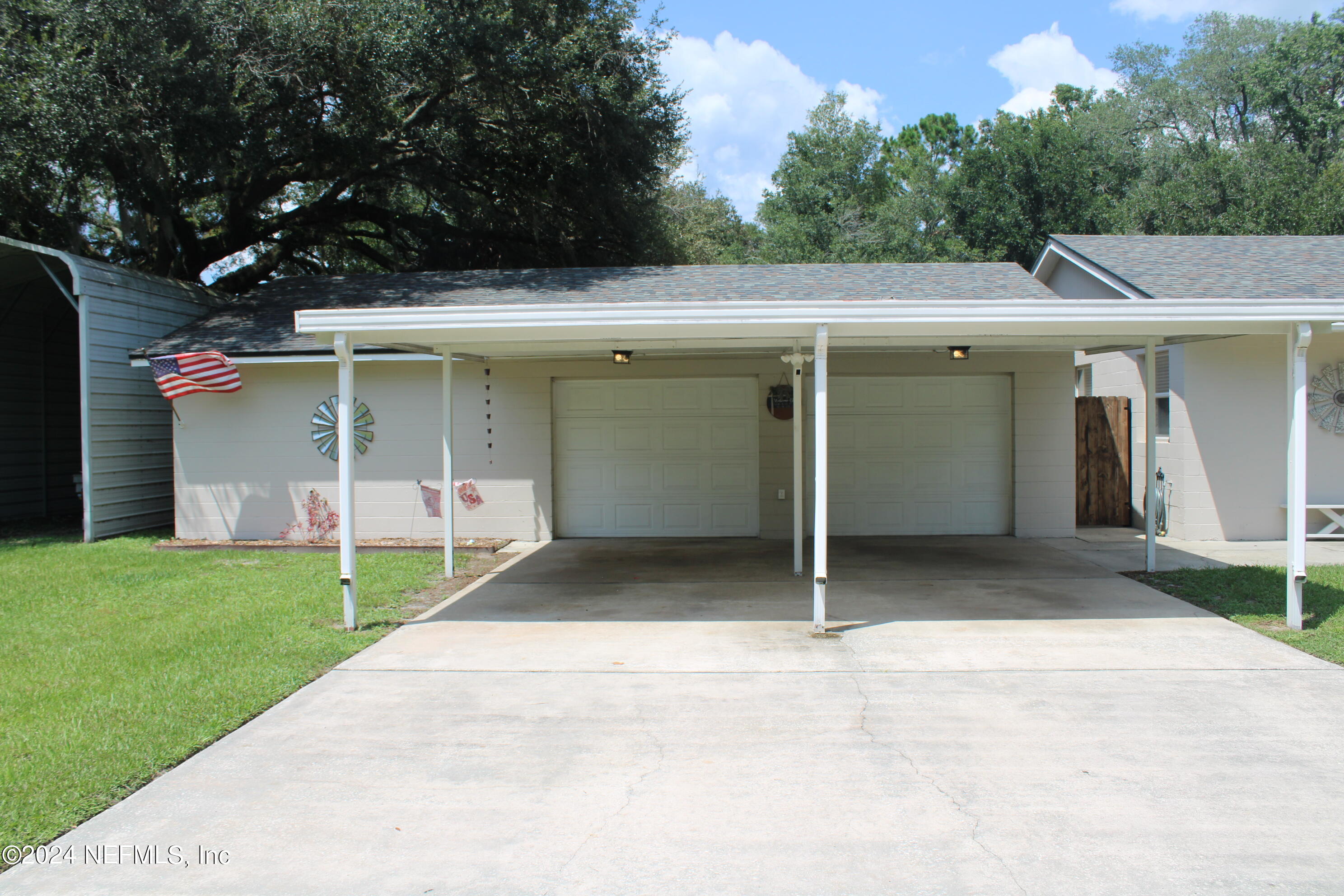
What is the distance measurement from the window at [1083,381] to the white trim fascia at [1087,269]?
159 cm

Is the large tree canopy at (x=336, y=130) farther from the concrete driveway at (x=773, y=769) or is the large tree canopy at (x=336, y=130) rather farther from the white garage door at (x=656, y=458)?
the concrete driveway at (x=773, y=769)

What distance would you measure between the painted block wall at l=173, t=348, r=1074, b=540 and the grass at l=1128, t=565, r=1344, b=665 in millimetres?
2804

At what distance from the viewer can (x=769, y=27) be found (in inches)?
800

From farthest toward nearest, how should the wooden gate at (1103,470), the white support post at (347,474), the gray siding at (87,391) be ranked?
the wooden gate at (1103,470), the gray siding at (87,391), the white support post at (347,474)

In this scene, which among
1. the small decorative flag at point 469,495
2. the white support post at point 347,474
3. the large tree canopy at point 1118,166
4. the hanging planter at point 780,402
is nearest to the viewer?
the white support post at point 347,474

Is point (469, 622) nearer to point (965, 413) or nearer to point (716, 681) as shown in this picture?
point (716, 681)

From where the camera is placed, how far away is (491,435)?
37.0 ft

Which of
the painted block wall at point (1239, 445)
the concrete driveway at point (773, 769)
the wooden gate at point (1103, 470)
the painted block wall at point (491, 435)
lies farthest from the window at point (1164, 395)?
the concrete driveway at point (773, 769)

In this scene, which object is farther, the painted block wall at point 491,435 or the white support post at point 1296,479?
the painted block wall at point 491,435

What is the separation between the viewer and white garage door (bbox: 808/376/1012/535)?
37.2 ft

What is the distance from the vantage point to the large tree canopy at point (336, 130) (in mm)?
12305

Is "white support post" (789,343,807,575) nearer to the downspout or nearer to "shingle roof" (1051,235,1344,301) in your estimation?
the downspout

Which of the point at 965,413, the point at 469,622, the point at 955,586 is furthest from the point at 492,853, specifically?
the point at 965,413

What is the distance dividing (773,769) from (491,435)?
7879 mm
